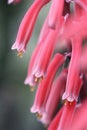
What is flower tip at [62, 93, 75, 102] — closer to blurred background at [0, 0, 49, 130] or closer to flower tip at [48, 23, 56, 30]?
flower tip at [48, 23, 56, 30]

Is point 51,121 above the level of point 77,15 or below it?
below

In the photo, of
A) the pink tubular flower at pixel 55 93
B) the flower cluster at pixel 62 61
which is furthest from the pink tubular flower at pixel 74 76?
the pink tubular flower at pixel 55 93

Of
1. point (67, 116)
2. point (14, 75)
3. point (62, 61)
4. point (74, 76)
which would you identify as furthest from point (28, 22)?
point (14, 75)

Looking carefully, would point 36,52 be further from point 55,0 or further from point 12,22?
point 12,22

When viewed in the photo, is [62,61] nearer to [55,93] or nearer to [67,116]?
[55,93]

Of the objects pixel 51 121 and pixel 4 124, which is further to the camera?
pixel 4 124

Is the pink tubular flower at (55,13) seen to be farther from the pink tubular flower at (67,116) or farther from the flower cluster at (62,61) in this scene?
the pink tubular flower at (67,116)

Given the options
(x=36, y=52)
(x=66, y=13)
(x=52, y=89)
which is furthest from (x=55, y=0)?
(x=52, y=89)
